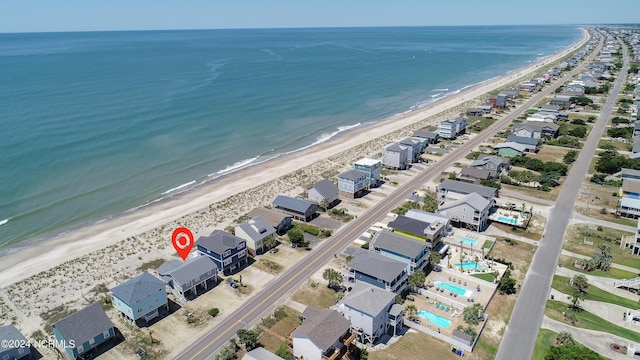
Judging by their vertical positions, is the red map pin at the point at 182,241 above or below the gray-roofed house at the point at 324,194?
below

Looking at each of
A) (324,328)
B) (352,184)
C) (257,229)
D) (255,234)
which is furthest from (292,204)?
(324,328)

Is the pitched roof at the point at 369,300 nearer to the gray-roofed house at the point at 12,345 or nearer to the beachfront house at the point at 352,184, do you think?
the gray-roofed house at the point at 12,345

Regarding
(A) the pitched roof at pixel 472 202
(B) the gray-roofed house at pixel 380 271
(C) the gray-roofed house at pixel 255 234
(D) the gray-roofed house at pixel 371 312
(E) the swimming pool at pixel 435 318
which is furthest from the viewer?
(A) the pitched roof at pixel 472 202

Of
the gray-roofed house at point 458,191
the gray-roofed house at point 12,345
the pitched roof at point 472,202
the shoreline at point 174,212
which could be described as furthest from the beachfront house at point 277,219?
the gray-roofed house at point 12,345

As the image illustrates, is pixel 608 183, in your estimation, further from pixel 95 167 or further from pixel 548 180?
pixel 95 167

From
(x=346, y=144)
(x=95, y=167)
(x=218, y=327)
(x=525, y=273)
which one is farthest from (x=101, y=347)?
(x=346, y=144)
